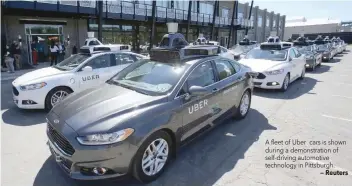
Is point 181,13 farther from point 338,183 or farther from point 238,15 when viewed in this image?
point 338,183

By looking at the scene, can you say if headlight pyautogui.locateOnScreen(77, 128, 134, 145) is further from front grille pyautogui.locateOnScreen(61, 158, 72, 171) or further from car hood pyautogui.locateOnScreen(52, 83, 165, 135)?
front grille pyautogui.locateOnScreen(61, 158, 72, 171)

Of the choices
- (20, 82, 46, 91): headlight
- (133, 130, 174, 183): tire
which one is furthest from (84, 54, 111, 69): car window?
(133, 130, 174, 183): tire

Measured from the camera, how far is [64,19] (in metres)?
16.3

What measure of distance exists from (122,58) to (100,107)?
419 cm

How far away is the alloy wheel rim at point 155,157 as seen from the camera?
2992 millimetres

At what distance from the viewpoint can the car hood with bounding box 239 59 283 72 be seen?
7.83 metres

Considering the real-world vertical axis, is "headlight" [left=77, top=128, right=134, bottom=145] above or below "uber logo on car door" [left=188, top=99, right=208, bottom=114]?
below

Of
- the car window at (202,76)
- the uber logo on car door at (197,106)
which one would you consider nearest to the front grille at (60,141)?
the uber logo on car door at (197,106)

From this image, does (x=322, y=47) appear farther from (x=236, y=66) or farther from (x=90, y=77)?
(x=90, y=77)

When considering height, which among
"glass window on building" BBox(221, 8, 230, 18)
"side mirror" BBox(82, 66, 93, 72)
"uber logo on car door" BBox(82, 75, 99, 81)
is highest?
"glass window on building" BBox(221, 8, 230, 18)

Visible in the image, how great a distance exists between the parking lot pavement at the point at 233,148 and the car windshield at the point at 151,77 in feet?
3.56

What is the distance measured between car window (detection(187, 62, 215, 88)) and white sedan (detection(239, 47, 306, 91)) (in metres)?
3.97

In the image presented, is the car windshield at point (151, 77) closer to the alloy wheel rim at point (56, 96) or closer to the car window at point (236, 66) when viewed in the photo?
the car window at point (236, 66)

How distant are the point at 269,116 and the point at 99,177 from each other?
4121 millimetres
